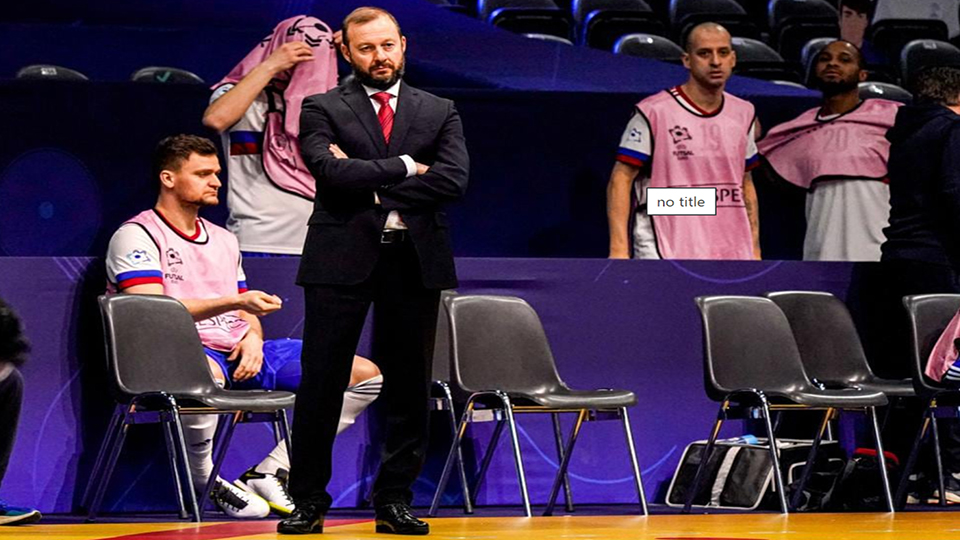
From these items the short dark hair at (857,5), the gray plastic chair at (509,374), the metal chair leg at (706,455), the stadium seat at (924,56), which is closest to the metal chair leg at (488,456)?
the gray plastic chair at (509,374)

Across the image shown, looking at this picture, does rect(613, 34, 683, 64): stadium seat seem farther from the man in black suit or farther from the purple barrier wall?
the man in black suit

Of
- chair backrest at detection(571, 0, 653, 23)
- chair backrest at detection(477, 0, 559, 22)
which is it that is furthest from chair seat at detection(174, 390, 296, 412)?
chair backrest at detection(571, 0, 653, 23)

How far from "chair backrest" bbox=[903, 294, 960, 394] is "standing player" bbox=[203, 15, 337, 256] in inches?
91.7

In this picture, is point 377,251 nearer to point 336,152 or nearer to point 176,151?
point 336,152

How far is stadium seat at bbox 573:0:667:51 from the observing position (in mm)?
9773

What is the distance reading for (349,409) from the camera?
5.84 meters

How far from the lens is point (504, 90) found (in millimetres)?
7711

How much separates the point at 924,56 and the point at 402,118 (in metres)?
6.21

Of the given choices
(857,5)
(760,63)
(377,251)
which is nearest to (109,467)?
(377,251)

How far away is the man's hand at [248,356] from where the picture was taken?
571 cm

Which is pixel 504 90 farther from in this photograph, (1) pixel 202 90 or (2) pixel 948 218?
(2) pixel 948 218

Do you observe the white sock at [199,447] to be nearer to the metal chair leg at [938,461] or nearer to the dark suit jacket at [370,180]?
the dark suit jacket at [370,180]

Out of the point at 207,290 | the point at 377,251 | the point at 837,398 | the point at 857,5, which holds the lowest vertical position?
the point at 837,398

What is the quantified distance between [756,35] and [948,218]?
429 cm
